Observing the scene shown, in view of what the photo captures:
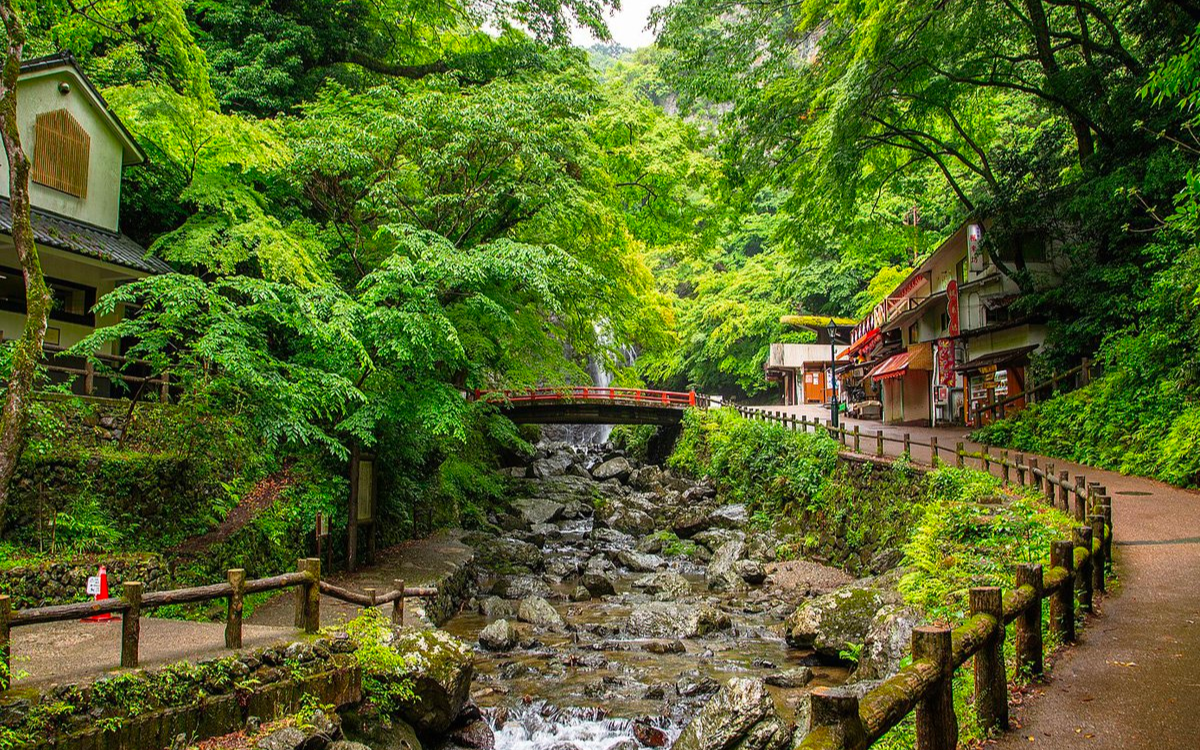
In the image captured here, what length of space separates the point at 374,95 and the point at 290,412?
873 cm

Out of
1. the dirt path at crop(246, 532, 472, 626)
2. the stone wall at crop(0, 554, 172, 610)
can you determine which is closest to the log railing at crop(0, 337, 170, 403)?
the stone wall at crop(0, 554, 172, 610)

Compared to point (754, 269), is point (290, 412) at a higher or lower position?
lower

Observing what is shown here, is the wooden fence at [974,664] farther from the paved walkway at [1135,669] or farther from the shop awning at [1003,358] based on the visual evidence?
the shop awning at [1003,358]

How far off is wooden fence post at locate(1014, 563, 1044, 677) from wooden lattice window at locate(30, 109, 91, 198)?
17.7 m

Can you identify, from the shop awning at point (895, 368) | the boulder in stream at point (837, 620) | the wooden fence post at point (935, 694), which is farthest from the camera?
the shop awning at point (895, 368)

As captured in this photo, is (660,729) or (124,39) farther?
(124,39)

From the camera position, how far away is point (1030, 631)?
5.35 meters

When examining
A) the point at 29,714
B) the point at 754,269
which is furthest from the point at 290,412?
the point at 754,269

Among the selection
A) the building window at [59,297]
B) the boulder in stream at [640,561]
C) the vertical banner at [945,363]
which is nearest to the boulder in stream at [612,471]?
the boulder in stream at [640,561]

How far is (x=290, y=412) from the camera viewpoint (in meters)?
11.0

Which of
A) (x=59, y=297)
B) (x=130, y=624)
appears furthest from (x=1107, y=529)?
(x=59, y=297)

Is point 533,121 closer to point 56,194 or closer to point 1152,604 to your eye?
point 56,194

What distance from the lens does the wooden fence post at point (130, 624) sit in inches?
254

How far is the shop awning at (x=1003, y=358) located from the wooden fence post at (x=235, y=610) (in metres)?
24.3
